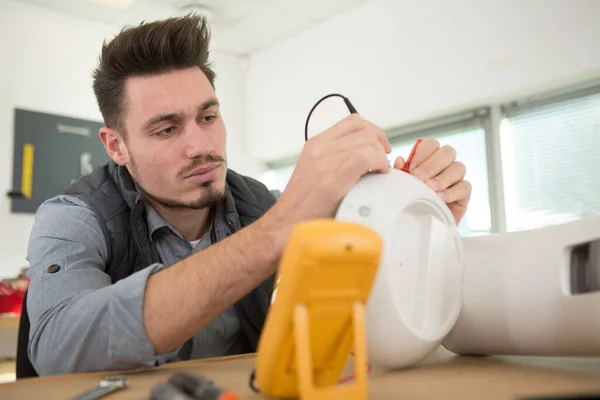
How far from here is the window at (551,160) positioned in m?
2.59

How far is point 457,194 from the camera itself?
85 centimetres

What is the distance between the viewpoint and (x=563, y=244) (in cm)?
61

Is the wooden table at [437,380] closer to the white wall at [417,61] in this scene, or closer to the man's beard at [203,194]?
the man's beard at [203,194]

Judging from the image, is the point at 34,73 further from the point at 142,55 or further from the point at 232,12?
the point at 142,55

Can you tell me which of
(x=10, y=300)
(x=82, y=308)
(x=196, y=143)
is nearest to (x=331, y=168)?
(x=82, y=308)

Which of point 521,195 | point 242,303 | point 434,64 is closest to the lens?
point 242,303

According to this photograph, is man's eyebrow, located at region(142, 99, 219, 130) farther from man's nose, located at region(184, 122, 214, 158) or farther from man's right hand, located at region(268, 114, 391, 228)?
man's right hand, located at region(268, 114, 391, 228)

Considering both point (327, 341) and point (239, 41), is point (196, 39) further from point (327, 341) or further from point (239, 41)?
point (239, 41)

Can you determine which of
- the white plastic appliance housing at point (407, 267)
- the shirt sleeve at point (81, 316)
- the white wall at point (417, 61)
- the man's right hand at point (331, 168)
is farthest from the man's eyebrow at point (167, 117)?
the white wall at point (417, 61)

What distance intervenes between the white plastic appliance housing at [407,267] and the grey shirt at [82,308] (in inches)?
11.9

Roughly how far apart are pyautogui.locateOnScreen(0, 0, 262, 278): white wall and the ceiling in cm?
11

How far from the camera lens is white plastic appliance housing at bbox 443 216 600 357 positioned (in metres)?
0.60

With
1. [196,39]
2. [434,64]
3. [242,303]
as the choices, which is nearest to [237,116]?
[434,64]

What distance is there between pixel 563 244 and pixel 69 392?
55 centimetres
